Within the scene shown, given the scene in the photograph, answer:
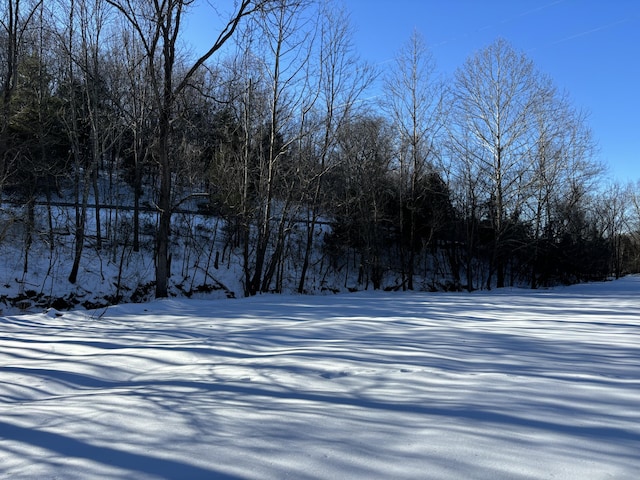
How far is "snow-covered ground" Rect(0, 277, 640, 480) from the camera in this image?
2.50 metres

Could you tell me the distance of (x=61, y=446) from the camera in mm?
2857

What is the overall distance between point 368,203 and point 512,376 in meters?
18.8

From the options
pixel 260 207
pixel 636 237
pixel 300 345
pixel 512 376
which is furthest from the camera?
pixel 636 237

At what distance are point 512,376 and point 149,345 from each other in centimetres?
478

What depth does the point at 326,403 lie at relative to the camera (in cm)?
352

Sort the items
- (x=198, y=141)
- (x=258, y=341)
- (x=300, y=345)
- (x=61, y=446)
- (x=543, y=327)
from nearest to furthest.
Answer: (x=61, y=446) → (x=300, y=345) → (x=258, y=341) → (x=543, y=327) → (x=198, y=141)

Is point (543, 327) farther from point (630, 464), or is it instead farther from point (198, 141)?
point (198, 141)

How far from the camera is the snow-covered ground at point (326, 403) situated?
98.4 inches

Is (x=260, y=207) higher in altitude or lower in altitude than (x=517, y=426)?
higher

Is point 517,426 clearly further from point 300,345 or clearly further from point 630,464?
point 300,345

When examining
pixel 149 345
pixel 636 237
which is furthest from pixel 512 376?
pixel 636 237

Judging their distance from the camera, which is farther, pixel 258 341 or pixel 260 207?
pixel 260 207

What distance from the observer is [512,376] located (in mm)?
4020

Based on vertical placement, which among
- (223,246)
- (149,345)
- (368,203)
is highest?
(368,203)
